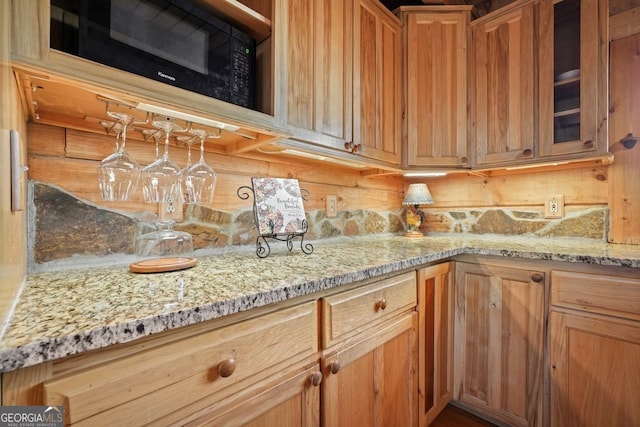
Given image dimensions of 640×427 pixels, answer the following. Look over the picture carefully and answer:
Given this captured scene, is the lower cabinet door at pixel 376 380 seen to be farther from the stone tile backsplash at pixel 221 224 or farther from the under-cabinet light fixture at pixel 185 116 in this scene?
the under-cabinet light fixture at pixel 185 116

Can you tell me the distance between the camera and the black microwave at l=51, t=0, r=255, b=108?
2.07 ft

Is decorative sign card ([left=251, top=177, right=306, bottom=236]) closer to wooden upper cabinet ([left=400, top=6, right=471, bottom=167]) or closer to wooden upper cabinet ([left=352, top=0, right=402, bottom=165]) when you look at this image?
wooden upper cabinet ([left=352, top=0, right=402, bottom=165])

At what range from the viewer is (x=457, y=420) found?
1.42 m

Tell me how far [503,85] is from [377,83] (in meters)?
0.76

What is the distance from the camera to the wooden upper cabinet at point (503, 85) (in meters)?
1.50

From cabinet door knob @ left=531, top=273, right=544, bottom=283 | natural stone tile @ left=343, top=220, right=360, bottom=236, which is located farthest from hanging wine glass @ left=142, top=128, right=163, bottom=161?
cabinet door knob @ left=531, top=273, right=544, bottom=283

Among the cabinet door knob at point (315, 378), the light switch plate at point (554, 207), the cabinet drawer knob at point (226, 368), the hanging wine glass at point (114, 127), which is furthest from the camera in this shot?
the light switch plate at point (554, 207)

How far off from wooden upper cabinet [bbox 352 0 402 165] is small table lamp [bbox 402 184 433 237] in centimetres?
33

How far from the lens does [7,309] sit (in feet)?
1.53

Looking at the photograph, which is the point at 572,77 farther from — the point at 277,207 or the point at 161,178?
the point at 161,178

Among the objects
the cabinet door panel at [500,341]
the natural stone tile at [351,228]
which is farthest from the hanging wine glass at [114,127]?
the cabinet door panel at [500,341]

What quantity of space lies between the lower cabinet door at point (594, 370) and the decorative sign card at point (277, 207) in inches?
46.8

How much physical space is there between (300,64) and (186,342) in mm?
1048

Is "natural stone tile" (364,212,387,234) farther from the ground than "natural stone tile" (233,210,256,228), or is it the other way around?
"natural stone tile" (233,210,256,228)
